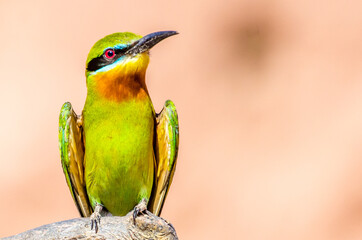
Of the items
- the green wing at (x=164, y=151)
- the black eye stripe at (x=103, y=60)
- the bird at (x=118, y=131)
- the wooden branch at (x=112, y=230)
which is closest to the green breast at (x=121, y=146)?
the bird at (x=118, y=131)

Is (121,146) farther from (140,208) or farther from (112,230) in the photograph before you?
(112,230)

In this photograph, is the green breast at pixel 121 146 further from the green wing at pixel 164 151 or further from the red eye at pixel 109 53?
the red eye at pixel 109 53

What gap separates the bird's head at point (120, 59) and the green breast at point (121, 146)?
12 cm

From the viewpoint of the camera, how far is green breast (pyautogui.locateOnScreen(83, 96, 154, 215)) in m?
4.29

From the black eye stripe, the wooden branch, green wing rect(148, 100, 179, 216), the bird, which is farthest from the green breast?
the wooden branch

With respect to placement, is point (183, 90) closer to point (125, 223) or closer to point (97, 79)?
point (97, 79)

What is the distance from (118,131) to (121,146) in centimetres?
9

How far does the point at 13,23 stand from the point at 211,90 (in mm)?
2854

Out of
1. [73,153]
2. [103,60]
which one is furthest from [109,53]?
[73,153]

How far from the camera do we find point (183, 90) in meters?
9.16

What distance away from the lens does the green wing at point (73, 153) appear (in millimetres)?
4332

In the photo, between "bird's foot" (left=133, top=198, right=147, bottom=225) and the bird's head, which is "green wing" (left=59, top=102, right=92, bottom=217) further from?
"bird's foot" (left=133, top=198, right=147, bottom=225)

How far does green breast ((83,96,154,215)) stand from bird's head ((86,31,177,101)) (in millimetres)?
124

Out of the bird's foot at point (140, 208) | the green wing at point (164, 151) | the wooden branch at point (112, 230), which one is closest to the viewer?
the wooden branch at point (112, 230)
